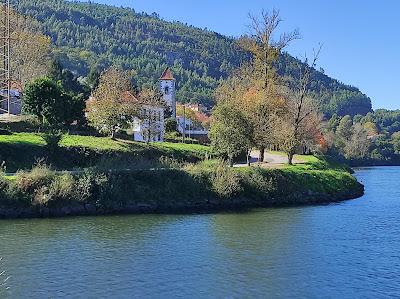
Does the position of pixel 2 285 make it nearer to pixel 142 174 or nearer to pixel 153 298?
pixel 153 298

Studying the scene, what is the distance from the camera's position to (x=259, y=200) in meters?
43.7

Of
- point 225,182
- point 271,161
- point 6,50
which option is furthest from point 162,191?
point 6,50

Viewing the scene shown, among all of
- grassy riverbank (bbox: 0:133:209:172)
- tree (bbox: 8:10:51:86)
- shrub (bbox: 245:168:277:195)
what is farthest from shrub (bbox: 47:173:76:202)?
tree (bbox: 8:10:51:86)

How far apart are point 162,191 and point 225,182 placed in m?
5.18

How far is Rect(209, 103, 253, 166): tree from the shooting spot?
1935 inches

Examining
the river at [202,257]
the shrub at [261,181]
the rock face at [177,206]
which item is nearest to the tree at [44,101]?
the rock face at [177,206]

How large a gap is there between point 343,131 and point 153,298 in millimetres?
150408

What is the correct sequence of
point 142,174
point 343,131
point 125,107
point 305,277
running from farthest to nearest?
point 343,131 → point 125,107 → point 142,174 → point 305,277

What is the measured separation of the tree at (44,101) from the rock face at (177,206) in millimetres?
25740

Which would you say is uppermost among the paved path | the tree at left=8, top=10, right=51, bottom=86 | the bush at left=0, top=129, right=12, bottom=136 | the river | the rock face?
the tree at left=8, top=10, right=51, bottom=86

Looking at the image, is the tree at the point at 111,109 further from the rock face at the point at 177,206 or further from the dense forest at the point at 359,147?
the dense forest at the point at 359,147

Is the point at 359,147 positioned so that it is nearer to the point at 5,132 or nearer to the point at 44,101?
the point at 44,101

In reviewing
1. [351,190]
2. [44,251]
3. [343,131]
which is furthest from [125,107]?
[343,131]

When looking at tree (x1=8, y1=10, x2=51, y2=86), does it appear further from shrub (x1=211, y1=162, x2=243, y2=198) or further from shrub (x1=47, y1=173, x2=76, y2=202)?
shrub (x1=211, y1=162, x2=243, y2=198)
